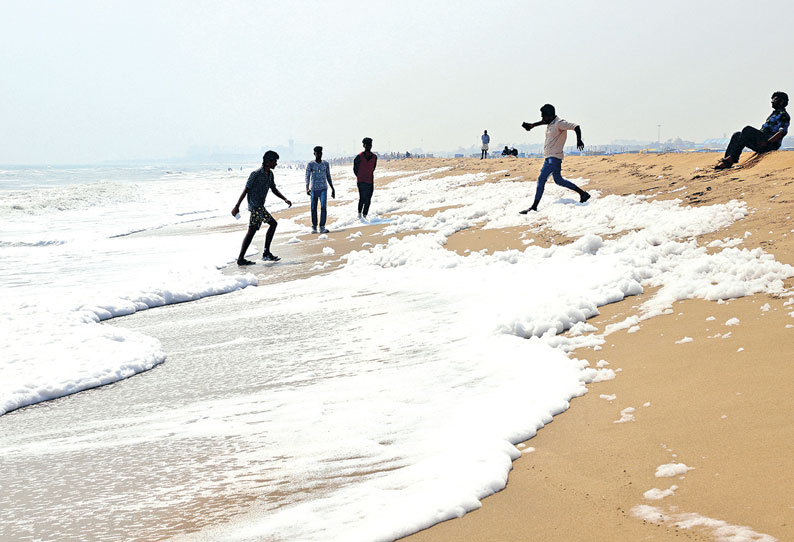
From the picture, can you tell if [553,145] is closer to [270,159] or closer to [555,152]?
[555,152]

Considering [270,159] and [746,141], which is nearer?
[270,159]

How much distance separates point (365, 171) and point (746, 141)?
8.28 metres

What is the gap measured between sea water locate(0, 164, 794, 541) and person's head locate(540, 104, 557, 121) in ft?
9.98

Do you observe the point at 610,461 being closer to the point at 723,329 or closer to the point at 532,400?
the point at 532,400

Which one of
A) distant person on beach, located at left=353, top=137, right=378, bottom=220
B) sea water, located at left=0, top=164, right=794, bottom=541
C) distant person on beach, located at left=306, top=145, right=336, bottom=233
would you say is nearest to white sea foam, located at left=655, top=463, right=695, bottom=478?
sea water, located at left=0, top=164, right=794, bottom=541

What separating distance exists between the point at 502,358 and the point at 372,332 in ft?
5.29

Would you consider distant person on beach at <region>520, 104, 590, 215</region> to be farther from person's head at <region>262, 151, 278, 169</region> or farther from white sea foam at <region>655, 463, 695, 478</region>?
white sea foam at <region>655, 463, 695, 478</region>

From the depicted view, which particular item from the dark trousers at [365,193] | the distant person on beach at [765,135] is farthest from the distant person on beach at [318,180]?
the distant person on beach at [765,135]

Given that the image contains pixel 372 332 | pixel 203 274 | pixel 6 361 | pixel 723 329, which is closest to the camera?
pixel 723 329

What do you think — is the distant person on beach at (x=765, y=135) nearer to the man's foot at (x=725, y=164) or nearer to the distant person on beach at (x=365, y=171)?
the man's foot at (x=725, y=164)

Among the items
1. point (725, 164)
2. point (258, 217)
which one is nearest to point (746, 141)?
point (725, 164)

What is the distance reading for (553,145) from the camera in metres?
11.5

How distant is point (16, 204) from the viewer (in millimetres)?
29406

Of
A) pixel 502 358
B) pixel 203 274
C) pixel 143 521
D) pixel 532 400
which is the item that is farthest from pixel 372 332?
pixel 203 274
